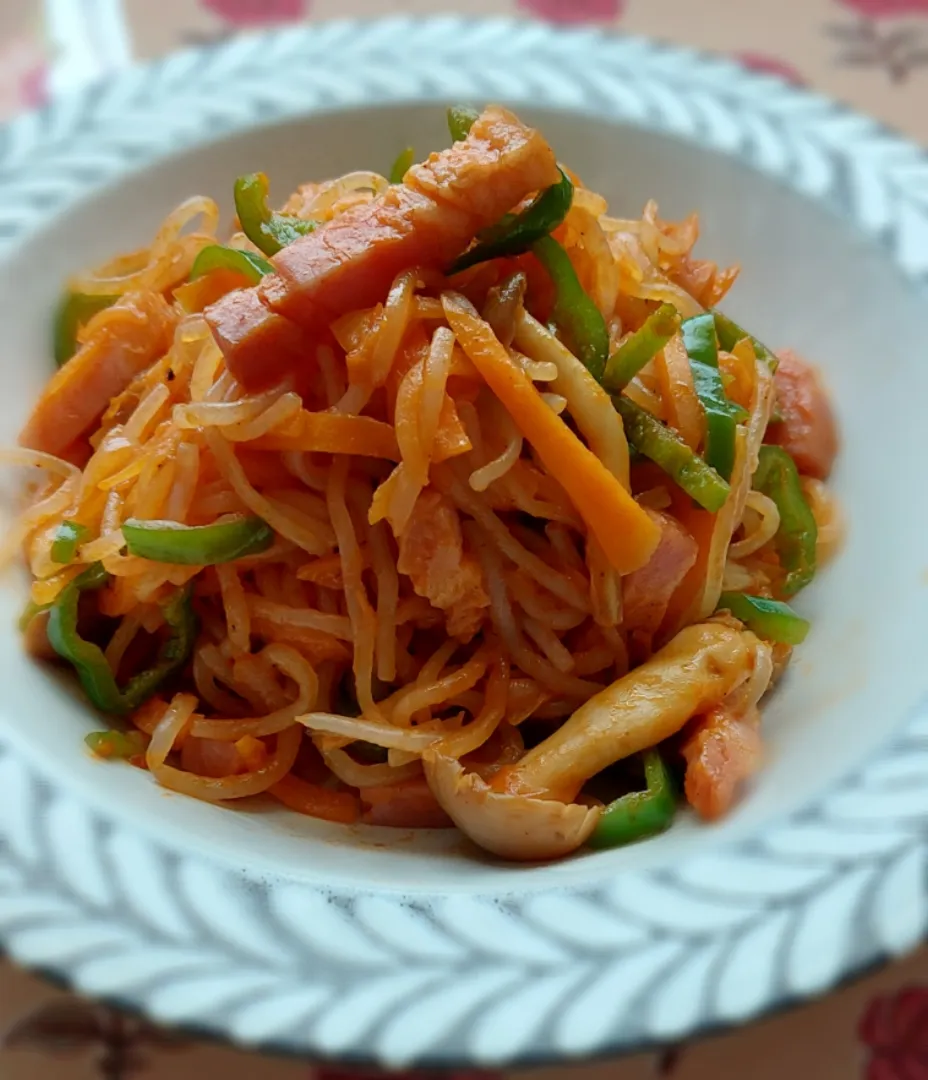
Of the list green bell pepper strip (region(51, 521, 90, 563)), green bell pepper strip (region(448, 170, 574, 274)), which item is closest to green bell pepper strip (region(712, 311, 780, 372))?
green bell pepper strip (region(448, 170, 574, 274))

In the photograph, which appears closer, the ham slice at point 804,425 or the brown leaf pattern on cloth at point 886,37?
the ham slice at point 804,425

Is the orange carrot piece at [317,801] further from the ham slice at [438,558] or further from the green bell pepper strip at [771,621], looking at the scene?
the green bell pepper strip at [771,621]

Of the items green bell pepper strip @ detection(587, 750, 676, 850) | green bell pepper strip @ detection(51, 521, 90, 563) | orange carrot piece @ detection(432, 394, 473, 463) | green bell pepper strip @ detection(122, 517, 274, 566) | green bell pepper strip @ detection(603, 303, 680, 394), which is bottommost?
green bell pepper strip @ detection(587, 750, 676, 850)

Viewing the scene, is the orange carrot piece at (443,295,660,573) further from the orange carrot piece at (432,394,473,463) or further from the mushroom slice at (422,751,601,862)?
the mushroom slice at (422,751,601,862)

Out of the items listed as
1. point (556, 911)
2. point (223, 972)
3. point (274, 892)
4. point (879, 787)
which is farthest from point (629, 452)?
point (223, 972)

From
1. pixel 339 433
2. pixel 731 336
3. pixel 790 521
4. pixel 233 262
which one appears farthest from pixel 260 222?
pixel 790 521

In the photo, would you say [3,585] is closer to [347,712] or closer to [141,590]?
[141,590]

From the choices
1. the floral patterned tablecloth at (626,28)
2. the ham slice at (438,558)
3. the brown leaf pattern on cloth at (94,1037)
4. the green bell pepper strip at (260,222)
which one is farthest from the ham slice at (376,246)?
the floral patterned tablecloth at (626,28)
